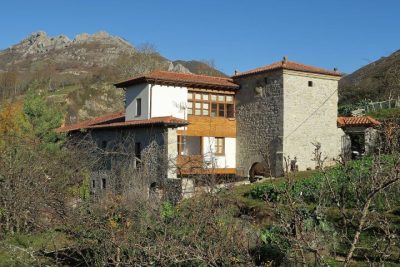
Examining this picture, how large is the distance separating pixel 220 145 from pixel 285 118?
165 inches

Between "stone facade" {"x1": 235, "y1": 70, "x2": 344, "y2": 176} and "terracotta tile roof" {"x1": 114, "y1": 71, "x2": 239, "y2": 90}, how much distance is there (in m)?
1.08

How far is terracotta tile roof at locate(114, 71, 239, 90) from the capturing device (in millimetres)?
25531

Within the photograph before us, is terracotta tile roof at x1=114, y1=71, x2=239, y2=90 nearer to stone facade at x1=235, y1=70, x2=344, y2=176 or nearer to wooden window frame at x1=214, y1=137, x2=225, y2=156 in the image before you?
stone facade at x1=235, y1=70, x2=344, y2=176

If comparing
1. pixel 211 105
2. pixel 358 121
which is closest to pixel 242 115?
pixel 211 105

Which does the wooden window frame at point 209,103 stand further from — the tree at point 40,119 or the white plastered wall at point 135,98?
the tree at point 40,119

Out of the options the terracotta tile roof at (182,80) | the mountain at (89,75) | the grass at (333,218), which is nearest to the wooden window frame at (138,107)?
the terracotta tile roof at (182,80)

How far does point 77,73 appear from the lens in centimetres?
11850

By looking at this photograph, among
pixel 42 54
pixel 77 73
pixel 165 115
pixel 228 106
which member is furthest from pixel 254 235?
pixel 42 54

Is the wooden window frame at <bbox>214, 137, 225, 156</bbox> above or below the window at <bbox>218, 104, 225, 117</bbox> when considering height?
below

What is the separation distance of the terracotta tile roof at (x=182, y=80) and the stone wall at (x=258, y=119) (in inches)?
42.2

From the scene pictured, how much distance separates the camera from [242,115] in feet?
91.8

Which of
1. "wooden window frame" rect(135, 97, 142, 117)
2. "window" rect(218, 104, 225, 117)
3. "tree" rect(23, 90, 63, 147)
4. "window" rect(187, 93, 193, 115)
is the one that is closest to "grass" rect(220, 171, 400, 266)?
"window" rect(187, 93, 193, 115)

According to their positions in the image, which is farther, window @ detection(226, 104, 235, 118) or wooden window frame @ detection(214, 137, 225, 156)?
window @ detection(226, 104, 235, 118)

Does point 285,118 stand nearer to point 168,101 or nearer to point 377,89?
point 168,101
